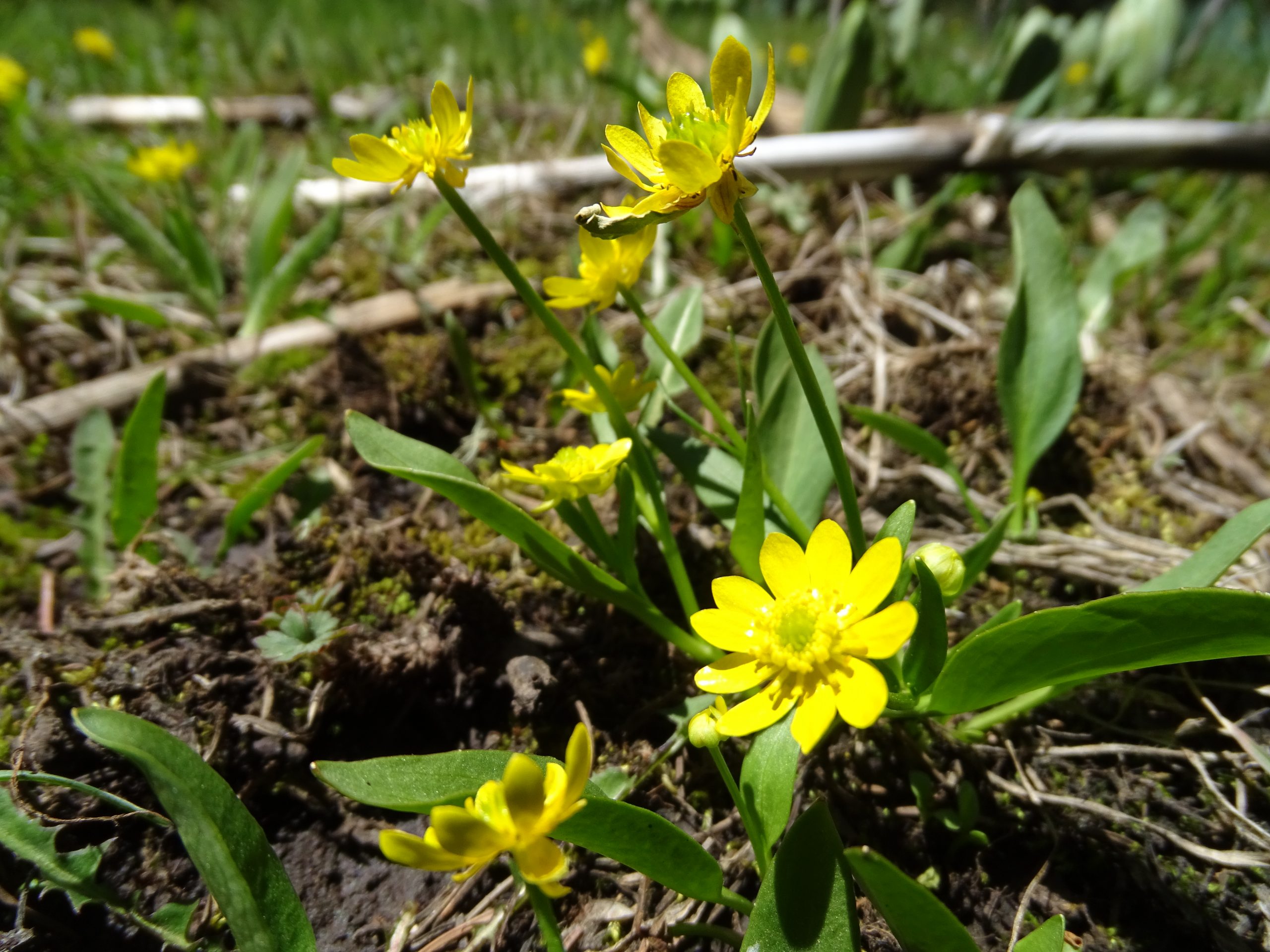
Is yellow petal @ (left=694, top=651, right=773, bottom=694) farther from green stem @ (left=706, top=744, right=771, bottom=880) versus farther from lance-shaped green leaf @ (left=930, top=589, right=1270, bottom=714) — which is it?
lance-shaped green leaf @ (left=930, top=589, right=1270, bottom=714)

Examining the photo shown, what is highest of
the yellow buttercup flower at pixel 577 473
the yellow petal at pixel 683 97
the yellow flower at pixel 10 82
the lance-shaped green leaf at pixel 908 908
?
the yellow flower at pixel 10 82

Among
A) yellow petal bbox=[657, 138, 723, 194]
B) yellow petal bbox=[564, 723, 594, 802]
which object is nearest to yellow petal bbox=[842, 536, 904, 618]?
yellow petal bbox=[564, 723, 594, 802]

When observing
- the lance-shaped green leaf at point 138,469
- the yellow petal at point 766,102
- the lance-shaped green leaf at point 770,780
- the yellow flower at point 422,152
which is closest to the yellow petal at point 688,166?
the yellow petal at point 766,102

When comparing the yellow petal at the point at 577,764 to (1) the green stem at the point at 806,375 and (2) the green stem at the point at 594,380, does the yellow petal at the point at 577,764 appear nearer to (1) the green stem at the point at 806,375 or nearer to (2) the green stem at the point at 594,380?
(2) the green stem at the point at 594,380

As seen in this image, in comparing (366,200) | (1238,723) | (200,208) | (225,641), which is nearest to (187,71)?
(200,208)

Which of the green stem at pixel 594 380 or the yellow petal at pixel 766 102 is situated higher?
the yellow petal at pixel 766 102

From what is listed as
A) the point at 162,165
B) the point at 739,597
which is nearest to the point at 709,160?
the point at 739,597

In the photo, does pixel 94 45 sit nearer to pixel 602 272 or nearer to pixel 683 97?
pixel 602 272
